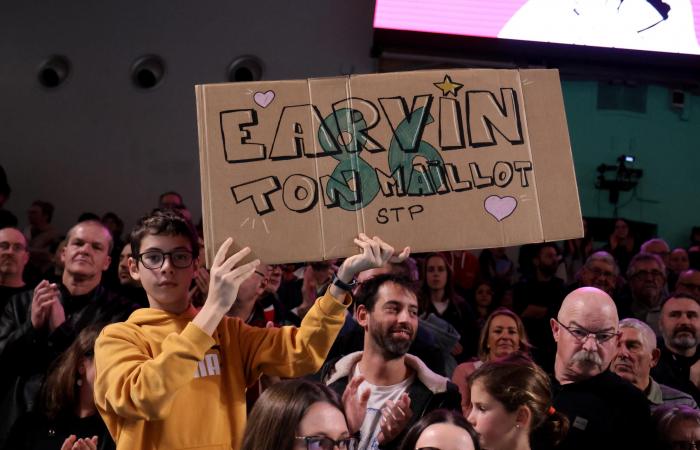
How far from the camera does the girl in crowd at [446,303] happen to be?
534 cm

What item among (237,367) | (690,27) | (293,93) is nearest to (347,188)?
(293,93)

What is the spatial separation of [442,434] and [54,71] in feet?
26.2

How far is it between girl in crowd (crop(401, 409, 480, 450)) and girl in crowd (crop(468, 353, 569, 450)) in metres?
0.39

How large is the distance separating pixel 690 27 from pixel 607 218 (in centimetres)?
256

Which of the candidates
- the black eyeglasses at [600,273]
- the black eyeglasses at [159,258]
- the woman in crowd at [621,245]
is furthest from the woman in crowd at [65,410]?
the woman in crowd at [621,245]

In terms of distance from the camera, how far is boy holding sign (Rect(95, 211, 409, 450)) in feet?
8.14

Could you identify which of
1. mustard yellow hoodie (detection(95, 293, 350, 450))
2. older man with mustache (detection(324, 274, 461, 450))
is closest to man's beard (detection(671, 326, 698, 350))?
older man with mustache (detection(324, 274, 461, 450))

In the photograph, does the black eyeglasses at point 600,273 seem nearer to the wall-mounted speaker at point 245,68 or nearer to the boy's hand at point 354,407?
the boy's hand at point 354,407

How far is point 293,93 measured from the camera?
2840 millimetres

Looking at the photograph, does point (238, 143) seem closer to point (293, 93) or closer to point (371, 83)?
point (293, 93)

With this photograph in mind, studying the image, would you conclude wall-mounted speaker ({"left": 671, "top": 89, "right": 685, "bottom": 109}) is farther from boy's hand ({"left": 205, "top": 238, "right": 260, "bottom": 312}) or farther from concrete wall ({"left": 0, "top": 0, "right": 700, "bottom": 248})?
boy's hand ({"left": 205, "top": 238, "right": 260, "bottom": 312})

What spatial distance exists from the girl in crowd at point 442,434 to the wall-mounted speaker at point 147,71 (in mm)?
7561

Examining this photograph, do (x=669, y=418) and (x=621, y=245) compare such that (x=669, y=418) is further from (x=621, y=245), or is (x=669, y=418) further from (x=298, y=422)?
(x=621, y=245)

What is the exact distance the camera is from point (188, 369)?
2.47 m
